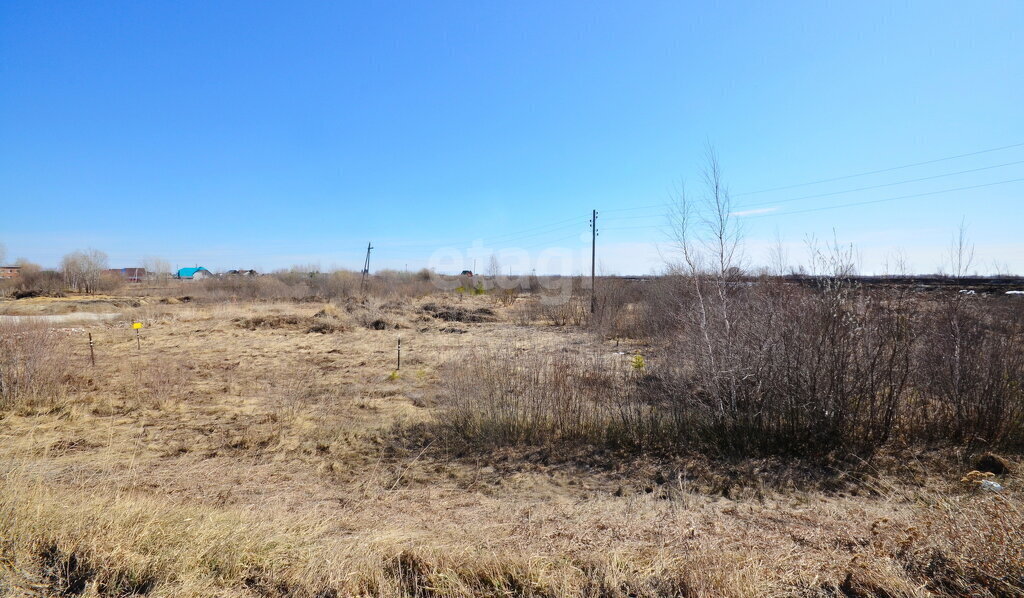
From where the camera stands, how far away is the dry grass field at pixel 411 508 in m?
2.85

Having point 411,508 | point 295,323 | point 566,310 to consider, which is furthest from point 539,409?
point 295,323

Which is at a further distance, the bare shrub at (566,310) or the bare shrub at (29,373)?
the bare shrub at (566,310)

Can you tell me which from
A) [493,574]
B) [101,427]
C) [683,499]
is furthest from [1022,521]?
[101,427]

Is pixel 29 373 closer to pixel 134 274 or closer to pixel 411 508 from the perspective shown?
pixel 411 508

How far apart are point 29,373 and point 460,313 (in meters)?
18.3

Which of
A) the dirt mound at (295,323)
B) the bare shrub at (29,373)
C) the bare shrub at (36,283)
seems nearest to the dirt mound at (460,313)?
the dirt mound at (295,323)

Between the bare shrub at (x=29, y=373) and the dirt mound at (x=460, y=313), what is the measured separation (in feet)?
55.3

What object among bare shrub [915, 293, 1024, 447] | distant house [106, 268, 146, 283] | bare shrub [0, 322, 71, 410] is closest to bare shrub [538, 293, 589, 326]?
bare shrub [915, 293, 1024, 447]

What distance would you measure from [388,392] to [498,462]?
453cm

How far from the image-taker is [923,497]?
4523 mm

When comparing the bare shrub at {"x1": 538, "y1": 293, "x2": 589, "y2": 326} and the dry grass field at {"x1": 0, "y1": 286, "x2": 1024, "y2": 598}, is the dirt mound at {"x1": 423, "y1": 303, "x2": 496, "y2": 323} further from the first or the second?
the dry grass field at {"x1": 0, "y1": 286, "x2": 1024, "y2": 598}

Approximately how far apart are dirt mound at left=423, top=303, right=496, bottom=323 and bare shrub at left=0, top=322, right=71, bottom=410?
1686 cm

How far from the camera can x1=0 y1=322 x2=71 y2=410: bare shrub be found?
8198 millimetres

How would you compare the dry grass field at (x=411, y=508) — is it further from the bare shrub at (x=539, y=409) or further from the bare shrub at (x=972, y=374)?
the bare shrub at (x=972, y=374)
